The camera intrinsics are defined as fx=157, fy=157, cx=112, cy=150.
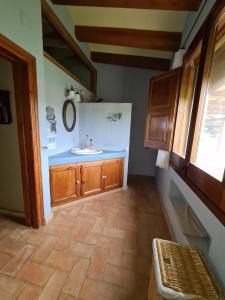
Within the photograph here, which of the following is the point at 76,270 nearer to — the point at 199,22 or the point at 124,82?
the point at 199,22

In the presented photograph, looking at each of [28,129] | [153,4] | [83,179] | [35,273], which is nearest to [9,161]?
[28,129]

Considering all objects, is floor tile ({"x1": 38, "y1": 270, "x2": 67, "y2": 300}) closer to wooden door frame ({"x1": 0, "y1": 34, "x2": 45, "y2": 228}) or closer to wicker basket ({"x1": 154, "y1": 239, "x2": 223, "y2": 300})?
wooden door frame ({"x1": 0, "y1": 34, "x2": 45, "y2": 228})

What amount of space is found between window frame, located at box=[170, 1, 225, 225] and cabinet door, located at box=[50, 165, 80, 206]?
1664 millimetres

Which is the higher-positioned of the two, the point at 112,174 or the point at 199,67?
the point at 199,67

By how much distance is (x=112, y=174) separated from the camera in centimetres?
314

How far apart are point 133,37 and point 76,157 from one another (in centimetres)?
221

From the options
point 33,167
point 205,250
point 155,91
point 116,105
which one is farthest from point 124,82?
point 205,250

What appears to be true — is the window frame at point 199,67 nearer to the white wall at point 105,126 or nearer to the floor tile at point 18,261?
the white wall at point 105,126

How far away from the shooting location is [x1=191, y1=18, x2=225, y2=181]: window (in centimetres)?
119

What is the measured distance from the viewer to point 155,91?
2.43m

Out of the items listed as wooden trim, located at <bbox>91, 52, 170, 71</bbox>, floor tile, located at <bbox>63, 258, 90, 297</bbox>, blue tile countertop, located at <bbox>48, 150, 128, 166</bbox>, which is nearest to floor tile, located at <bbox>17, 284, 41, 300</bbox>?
floor tile, located at <bbox>63, 258, 90, 297</bbox>

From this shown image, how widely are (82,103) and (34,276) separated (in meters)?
2.82

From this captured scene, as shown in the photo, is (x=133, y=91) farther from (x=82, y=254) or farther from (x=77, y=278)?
(x=77, y=278)

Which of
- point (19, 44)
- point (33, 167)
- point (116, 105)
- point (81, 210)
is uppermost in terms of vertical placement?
point (19, 44)
